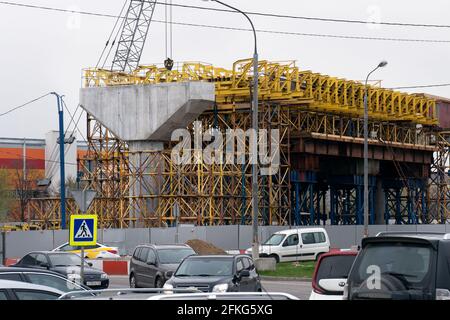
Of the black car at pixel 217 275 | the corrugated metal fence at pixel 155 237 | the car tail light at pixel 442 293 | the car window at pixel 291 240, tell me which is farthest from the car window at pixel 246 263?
the corrugated metal fence at pixel 155 237

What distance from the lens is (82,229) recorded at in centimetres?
2477

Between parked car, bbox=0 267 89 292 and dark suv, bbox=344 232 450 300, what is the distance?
20.9ft

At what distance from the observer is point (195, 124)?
62.8 metres

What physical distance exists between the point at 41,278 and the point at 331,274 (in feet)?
17.0

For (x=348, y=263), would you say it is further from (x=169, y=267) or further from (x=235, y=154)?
(x=235, y=154)

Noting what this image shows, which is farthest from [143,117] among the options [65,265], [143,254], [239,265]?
[239,265]

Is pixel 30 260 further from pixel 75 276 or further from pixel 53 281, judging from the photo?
pixel 53 281

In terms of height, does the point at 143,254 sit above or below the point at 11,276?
below

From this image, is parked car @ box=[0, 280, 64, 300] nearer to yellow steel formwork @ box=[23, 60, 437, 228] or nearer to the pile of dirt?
the pile of dirt

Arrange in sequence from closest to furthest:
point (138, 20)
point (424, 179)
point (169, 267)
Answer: point (169, 267) < point (424, 179) < point (138, 20)

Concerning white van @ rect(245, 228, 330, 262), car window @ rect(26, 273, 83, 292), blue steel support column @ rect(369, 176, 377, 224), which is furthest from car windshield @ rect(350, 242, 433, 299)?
blue steel support column @ rect(369, 176, 377, 224)
